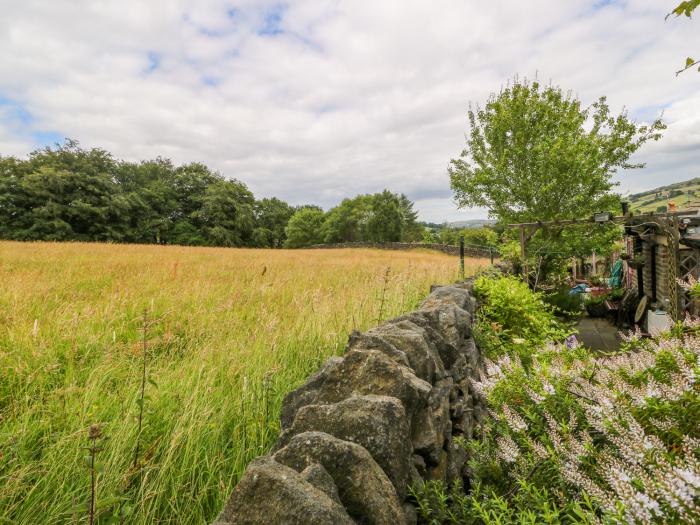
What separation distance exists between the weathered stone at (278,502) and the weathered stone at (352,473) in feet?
0.40

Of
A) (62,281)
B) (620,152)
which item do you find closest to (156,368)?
Result: (62,281)

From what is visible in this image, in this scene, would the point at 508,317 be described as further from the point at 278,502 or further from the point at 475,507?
the point at 278,502

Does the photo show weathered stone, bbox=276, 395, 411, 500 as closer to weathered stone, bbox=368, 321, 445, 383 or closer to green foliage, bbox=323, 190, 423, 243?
weathered stone, bbox=368, 321, 445, 383

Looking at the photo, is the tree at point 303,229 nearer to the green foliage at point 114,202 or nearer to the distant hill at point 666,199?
the green foliage at point 114,202

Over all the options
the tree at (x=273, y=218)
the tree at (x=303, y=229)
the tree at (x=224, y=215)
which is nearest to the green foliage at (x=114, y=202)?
the tree at (x=224, y=215)

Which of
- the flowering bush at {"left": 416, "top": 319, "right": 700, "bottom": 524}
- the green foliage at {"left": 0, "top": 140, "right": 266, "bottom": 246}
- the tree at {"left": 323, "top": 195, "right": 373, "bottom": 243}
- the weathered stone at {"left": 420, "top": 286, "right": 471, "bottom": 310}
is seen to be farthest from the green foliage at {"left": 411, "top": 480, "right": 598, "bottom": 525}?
the tree at {"left": 323, "top": 195, "right": 373, "bottom": 243}

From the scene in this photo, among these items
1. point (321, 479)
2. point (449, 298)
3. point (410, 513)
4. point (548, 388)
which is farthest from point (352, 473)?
point (449, 298)

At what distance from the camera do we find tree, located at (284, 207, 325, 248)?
60781 mm

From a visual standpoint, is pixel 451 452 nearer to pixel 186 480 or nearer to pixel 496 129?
pixel 186 480

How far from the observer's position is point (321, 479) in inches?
44.3

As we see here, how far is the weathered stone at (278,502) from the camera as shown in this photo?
3.19 feet

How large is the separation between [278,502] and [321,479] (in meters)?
Answer: 0.17

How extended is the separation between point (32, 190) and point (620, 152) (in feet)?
154

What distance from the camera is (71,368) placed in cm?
250
